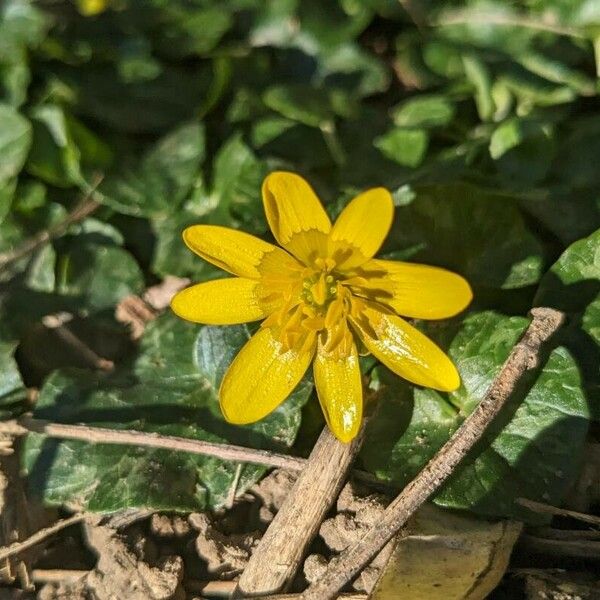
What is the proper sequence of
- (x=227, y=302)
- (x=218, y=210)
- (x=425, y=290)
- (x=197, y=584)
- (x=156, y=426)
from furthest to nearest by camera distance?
(x=218, y=210)
(x=156, y=426)
(x=197, y=584)
(x=227, y=302)
(x=425, y=290)

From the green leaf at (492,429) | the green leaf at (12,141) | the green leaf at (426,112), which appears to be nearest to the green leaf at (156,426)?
the green leaf at (492,429)

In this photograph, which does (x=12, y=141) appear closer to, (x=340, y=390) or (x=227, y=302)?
(x=227, y=302)

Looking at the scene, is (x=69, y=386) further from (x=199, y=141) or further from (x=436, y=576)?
(x=436, y=576)

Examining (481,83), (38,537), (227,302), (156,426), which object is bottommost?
(38,537)

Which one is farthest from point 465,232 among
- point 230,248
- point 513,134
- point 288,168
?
point 230,248

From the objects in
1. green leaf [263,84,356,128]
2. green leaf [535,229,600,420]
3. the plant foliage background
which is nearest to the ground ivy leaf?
the plant foliage background

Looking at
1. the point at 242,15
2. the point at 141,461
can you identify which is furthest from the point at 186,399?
the point at 242,15

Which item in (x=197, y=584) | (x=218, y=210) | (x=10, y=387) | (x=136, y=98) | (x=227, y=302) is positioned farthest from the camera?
(x=136, y=98)
